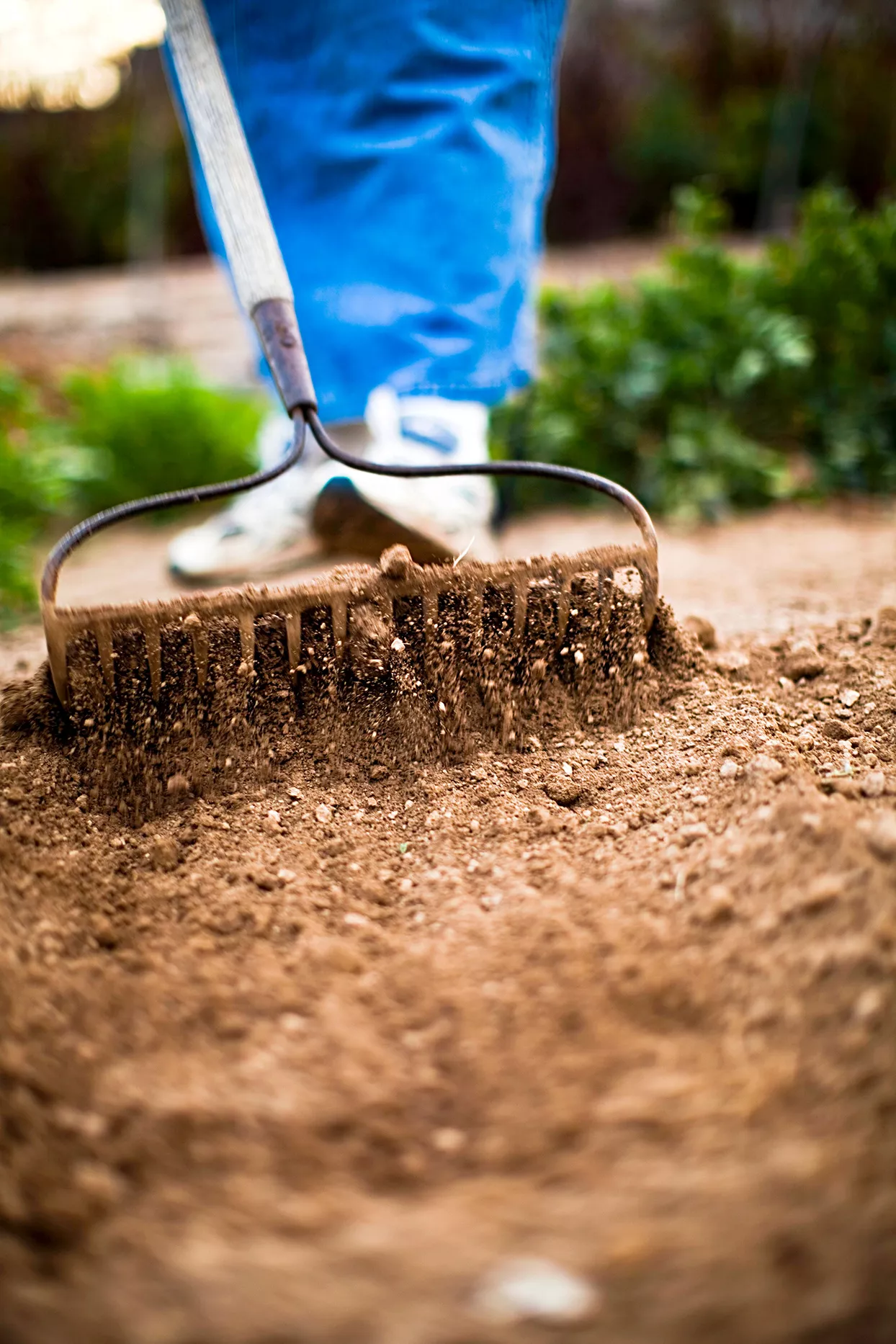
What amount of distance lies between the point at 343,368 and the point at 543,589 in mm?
1008

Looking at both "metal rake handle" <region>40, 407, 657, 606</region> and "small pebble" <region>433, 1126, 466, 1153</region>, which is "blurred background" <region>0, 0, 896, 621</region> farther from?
"small pebble" <region>433, 1126, 466, 1153</region>

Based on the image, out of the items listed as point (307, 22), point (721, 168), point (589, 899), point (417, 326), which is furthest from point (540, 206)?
point (721, 168)


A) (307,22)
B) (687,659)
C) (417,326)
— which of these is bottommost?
(687,659)

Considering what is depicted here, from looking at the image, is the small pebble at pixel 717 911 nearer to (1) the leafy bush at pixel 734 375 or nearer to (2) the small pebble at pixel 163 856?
(2) the small pebble at pixel 163 856

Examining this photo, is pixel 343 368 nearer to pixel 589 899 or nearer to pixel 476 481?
pixel 476 481

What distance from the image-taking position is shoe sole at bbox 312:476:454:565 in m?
2.01

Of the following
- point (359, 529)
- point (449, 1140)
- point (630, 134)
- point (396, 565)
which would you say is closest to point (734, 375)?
point (359, 529)

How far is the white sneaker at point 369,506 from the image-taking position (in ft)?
6.68

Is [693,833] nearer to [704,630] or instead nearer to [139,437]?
[704,630]

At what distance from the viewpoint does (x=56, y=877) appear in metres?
1.18

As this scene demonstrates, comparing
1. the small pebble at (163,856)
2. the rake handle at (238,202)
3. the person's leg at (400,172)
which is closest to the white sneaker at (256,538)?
the person's leg at (400,172)

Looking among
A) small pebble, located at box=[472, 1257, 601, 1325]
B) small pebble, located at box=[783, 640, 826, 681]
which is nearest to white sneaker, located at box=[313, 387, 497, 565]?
small pebble, located at box=[783, 640, 826, 681]

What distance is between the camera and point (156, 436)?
3.67 metres

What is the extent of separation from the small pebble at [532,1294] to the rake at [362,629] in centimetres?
81
